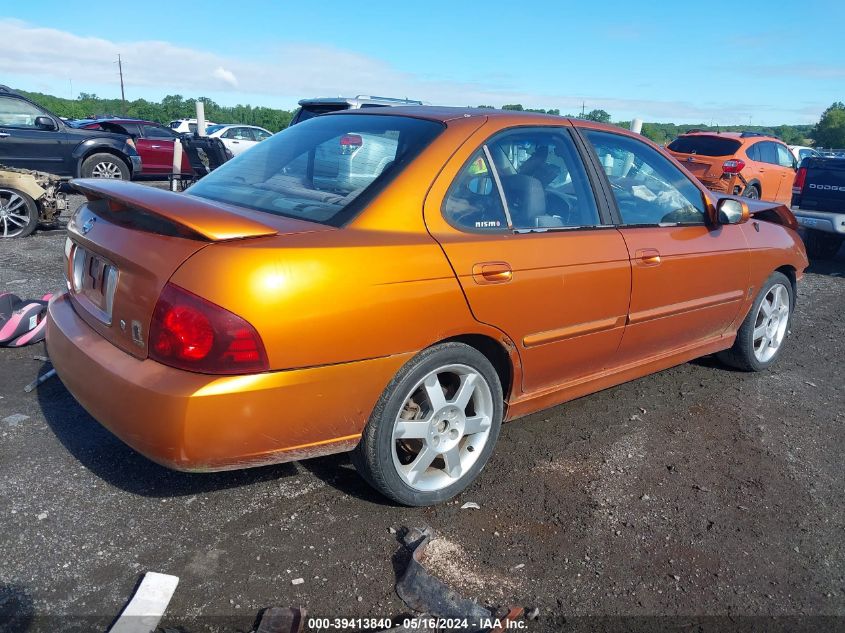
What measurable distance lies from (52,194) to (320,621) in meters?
8.11

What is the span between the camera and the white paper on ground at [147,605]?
206 cm

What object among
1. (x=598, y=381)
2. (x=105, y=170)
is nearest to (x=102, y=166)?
(x=105, y=170)

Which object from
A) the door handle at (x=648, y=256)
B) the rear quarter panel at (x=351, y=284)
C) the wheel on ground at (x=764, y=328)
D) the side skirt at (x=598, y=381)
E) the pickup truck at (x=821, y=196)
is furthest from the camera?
the pickup truck at (x=821, y=196)

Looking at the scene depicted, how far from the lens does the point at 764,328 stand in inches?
184

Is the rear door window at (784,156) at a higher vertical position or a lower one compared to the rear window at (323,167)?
lower

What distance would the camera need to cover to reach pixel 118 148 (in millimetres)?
11664

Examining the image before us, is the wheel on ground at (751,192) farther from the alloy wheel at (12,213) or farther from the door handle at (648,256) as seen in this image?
the alloy wheel at (12,213)

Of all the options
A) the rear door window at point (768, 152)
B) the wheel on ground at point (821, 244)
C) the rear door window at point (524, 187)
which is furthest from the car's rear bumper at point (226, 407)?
the rear door window at point (768, 152)

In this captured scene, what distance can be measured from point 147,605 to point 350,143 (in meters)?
2.02

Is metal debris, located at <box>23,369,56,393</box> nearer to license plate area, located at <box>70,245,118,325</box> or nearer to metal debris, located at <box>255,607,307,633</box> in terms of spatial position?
license plate area, located at <box>70,245,118,325</box>

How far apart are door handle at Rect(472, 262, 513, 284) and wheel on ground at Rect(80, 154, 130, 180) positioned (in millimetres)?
10376

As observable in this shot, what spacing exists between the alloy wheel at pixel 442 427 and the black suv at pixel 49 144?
10.2m

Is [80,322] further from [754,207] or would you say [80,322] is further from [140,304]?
A: [754,207]

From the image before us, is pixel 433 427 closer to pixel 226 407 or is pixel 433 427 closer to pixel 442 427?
pixel 442 427
